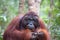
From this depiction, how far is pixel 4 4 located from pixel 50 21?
6.69 ft

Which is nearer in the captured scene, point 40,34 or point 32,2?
point 40,34

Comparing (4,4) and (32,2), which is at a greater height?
(32,2)

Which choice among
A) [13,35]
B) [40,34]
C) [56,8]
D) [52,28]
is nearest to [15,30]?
[13,35]

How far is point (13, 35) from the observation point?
4.11 meters

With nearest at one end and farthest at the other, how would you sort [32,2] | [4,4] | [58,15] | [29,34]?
1. [29,34]
2. [32,2]
3. [58,15]
4. [4,4]

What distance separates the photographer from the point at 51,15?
201 inches

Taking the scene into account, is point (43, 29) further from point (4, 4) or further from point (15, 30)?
point (4, 4)

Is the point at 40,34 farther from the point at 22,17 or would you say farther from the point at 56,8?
the point at 56,8

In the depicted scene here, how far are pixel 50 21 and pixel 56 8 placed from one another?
34 cm

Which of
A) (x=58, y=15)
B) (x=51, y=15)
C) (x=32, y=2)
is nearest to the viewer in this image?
(x=32, y=2)

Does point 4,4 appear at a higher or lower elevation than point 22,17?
lower

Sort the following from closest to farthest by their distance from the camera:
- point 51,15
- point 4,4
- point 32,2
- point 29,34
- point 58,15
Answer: point 29,34, point 32,2, point 58,15, point 51,15, point 4,4

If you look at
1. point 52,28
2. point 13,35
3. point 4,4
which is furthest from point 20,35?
point 4,4

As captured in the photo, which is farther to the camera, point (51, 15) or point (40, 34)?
point (51, 15)
